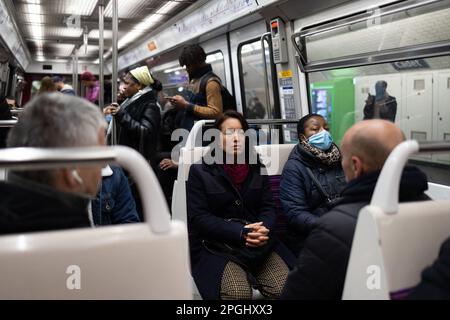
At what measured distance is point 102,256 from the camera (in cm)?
119

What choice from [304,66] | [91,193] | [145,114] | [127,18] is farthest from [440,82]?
[127,18]

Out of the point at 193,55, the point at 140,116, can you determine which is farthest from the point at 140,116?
the point at 193,55

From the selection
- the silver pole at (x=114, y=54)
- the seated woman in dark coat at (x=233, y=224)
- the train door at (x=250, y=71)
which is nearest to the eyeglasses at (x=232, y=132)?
the seated woman in dark coat at (x=233, y=224)

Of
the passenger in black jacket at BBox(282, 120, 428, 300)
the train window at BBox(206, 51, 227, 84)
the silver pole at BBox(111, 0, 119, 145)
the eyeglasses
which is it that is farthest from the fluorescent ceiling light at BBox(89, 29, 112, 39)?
the passenger in black jacket at BBox(282, 120, 428, 300)

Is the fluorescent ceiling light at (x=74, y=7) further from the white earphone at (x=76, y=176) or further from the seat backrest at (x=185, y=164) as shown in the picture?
the white earphone at (x=76, y=176)

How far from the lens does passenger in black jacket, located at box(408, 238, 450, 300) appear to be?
4.10 feet

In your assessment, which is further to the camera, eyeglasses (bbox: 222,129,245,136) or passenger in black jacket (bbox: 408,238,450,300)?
eyeglasses (bbox: 222,129,245,136)

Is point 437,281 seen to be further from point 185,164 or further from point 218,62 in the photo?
point 218,62

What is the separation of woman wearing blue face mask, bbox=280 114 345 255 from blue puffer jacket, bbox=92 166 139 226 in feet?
3.39

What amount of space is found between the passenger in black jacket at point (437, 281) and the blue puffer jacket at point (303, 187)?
5.10ft

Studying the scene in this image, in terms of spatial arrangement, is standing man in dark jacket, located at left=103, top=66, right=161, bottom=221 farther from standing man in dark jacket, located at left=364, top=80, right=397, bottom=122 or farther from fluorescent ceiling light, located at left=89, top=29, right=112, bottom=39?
fluorescent ceiling light, located at left=89, top=29, right=112, bottom=39

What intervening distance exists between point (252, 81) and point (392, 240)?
5.04m

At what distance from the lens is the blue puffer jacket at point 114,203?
7.84 feet

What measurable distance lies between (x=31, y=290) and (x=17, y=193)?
0.85ft
